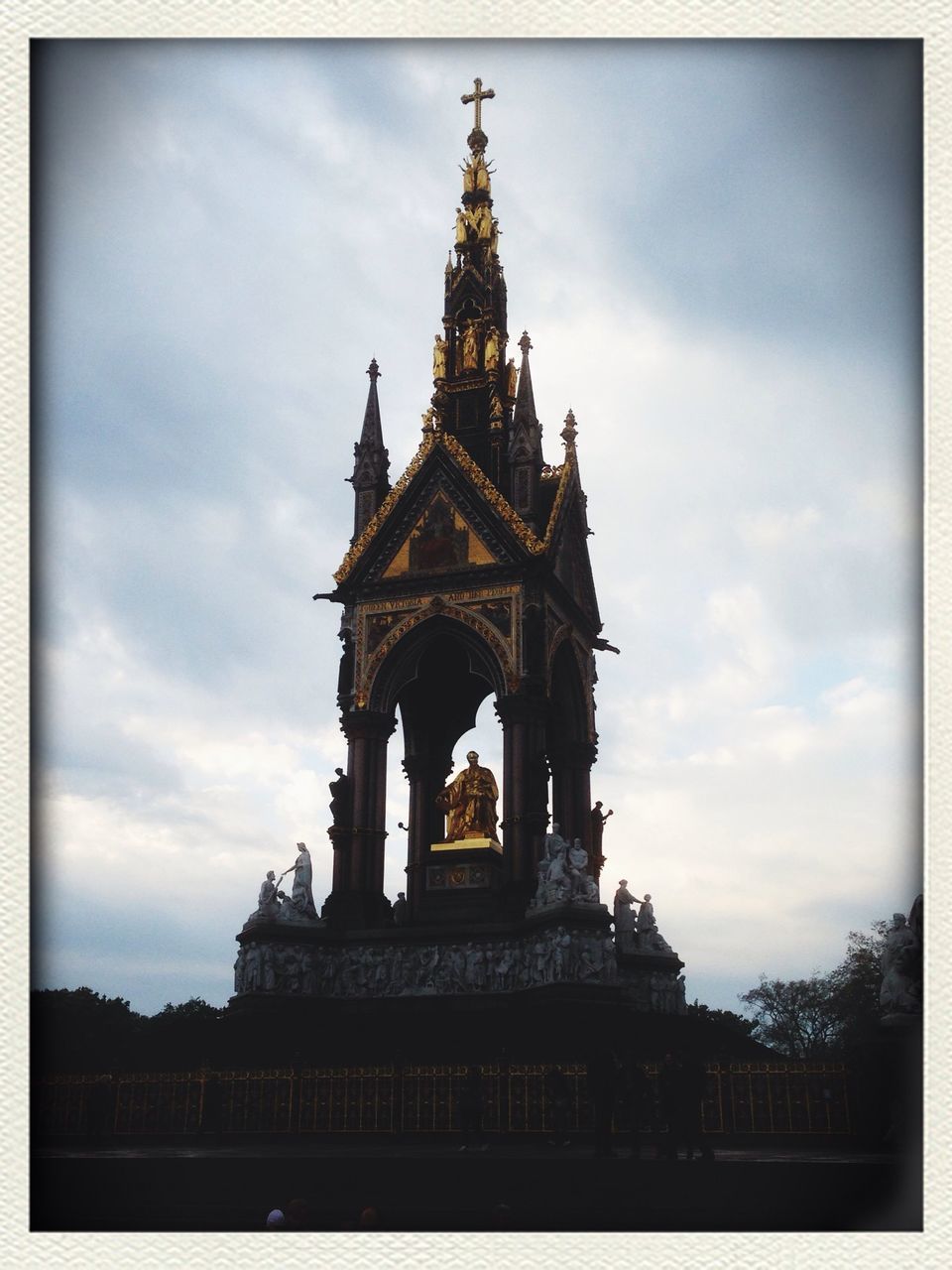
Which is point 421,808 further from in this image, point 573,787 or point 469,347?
point 469,347

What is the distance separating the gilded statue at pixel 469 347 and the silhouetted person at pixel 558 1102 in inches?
665

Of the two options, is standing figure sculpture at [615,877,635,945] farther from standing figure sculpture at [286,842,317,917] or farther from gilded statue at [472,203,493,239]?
gilded statue at [472,203,493,239]

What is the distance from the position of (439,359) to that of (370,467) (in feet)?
11.2

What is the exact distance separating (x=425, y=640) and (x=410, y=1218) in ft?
50.8

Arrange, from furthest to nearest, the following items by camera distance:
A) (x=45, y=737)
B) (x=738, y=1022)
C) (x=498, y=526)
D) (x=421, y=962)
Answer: (x=738, y=1022) → (x=498, y=526) → (x=421, y=962) → (x=45, y=737)

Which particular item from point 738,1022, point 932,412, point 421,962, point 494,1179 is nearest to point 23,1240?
point 494,1179

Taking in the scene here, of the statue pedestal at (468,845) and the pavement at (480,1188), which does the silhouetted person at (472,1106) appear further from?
the statue pedestal at (468,845)

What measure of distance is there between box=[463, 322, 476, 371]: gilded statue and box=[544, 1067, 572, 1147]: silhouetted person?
665 inches

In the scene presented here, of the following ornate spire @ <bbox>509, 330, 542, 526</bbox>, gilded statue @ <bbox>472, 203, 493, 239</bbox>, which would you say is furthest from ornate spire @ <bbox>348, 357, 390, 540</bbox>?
gilded statue @ <bbox>472, 203, 493, 239</bbox>

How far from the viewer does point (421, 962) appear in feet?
81.6

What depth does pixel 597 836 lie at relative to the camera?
96.8 feet

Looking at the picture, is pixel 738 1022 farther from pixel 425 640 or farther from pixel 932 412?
pixel 932 412

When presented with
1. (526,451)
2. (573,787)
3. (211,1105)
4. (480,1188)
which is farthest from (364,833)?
(480,1188)

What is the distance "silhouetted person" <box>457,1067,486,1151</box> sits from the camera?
709 inches
